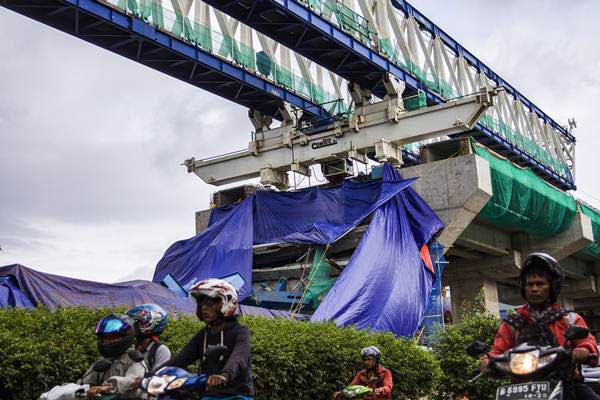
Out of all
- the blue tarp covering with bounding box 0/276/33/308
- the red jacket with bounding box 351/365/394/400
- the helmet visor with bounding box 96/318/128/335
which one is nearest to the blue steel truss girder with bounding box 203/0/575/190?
the blue tarp covering with bounding box 0/276/33/308

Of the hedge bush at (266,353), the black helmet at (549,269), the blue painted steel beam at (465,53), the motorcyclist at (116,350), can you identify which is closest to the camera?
the black helmet at (549,269)

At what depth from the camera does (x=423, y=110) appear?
91.7 ft

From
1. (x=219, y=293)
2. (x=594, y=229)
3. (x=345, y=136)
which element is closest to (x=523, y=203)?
(x=345, y=136)

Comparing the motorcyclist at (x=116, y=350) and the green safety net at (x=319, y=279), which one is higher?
the green safety net at (x=319, y=279)

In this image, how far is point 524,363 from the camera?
4285mm

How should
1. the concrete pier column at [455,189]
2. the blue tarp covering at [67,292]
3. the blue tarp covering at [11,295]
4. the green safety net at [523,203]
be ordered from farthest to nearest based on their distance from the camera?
1. the green safety net at [523,203]
2. the concrete pier column at [455,189]
3. the blue tarp covering at [67,292]
4. the blue tarp covering at [11,295]

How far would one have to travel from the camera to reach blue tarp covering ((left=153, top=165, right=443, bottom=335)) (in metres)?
20.5

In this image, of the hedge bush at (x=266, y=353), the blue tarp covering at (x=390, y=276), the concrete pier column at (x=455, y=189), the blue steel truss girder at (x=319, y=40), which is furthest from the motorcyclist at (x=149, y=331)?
the concrete pier column at (x=455, y=189)

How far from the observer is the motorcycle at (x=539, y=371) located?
4.18 meters

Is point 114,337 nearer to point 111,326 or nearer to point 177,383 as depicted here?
point 111,326

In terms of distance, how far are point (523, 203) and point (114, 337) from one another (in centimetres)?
2875

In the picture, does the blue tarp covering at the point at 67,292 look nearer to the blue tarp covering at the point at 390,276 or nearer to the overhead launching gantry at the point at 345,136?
the blue tarp covering at the point at 390,276

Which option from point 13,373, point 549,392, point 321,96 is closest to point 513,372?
point 549,392

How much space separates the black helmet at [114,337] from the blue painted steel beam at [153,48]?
18643 millimetres
